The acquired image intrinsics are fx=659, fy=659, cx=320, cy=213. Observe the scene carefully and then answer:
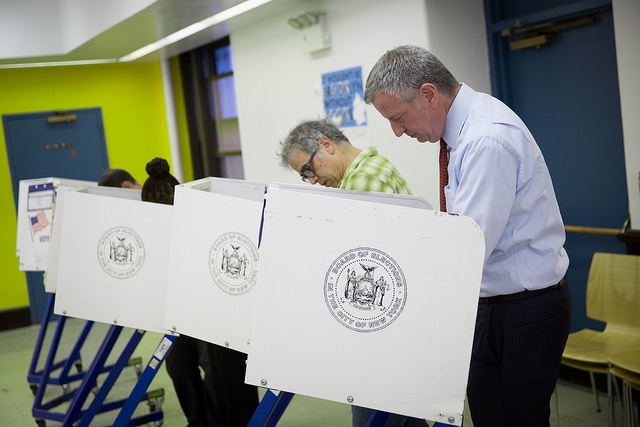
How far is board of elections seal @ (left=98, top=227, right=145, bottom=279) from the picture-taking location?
2.52 metres

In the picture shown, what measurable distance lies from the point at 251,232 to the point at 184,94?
5276 millimetres

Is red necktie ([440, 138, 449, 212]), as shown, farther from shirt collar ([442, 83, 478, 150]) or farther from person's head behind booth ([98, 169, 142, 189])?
person's head behind booth ([98, 169, 142, 189])

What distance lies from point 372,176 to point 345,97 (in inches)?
86.5

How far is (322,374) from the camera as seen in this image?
4.75 ft

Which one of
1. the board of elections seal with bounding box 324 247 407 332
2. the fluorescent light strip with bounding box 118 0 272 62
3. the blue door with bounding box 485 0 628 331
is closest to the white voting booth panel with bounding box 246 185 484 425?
the board of elections seal with bounding box 324 247 407 332

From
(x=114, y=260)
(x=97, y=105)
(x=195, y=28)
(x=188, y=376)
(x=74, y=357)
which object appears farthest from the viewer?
(x=97, y=105)

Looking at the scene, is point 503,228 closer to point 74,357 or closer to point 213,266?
point 213,266

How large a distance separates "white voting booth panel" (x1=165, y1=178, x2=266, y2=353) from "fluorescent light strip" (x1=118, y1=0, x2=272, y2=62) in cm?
275

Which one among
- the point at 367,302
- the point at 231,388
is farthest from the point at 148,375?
the point at 367,302

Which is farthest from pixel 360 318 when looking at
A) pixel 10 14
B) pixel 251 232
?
pixel 10 14

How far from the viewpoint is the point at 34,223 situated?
420cm

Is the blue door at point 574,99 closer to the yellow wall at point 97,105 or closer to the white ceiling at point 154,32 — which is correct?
the white ceiling at point 154,32

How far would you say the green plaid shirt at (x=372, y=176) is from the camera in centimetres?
213

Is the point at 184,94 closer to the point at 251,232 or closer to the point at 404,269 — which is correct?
the point at 251,232
